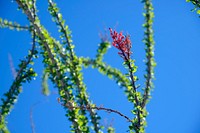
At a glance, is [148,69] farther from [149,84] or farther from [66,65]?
[66,65]

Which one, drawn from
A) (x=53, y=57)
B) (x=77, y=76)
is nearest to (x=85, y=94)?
(x=77, y=76)

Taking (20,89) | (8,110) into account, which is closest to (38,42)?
(20,89)

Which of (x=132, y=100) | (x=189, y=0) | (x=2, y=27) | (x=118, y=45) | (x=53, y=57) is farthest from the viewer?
(x=2, y=27)

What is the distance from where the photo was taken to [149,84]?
7664 millimetres

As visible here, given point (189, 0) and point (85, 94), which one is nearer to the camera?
point (189, 0)

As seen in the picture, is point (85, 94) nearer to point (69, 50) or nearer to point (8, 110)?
point (69, 50)

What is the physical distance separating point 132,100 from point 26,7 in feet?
13.4

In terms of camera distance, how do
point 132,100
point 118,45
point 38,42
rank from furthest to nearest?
1. point 38,42
2. point 132,100
3. point 118,45

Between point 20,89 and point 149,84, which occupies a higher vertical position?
point 20,89

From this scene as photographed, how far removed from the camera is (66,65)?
8.65 meters

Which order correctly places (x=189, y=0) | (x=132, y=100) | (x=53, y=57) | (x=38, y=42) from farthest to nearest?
(x=38, y=42)
(x=53, y=57)
(x=132, y=100)
(x=189, y=0)

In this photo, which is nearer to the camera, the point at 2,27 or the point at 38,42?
the point at 38,42

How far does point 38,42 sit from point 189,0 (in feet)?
16.4

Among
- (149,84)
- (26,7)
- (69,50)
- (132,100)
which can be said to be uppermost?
(26,7)
